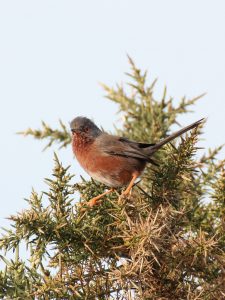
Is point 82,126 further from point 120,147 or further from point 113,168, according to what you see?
point 113,168

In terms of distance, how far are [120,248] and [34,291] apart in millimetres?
583

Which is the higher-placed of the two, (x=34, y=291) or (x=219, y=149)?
(x=219, y=149)

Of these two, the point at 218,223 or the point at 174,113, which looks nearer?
the point at 218,223

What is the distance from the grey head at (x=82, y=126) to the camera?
22.4ft

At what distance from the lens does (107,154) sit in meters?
6.69

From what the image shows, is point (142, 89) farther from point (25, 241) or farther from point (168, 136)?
point (25, 241)

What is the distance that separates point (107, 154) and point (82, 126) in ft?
1.55

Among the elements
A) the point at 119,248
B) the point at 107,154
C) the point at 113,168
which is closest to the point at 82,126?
the point at 107,154

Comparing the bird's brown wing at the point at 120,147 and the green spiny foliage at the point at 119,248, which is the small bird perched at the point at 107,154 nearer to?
the bird's brown wing at the point at 120,147

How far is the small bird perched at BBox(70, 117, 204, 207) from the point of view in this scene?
6090 millimetres

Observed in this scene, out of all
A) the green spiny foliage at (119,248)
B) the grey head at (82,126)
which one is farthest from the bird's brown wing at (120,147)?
the green spiny foliage at (119,248)

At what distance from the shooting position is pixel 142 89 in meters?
5.93

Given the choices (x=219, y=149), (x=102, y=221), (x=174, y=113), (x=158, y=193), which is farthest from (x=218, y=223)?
(x=174, y=113)

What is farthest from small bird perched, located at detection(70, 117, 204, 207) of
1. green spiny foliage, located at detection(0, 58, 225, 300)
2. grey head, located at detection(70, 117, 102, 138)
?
green spiny foliage, located at detection(0, 58, 225, 300)
